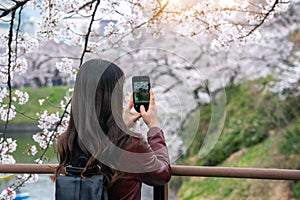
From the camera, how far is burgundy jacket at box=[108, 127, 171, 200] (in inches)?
51.5

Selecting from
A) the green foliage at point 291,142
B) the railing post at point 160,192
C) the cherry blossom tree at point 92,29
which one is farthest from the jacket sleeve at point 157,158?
the green foliage at point 291,142

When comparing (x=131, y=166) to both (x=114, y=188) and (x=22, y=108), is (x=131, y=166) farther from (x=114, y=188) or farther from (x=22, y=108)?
(x=22, y=108)

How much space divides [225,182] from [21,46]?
4787 mm

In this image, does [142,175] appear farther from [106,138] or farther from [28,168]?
[28,168]

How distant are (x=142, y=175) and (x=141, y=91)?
10.1 inches

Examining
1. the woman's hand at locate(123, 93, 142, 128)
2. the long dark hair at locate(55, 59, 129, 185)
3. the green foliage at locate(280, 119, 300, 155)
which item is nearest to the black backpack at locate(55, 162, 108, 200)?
the long dark hair at locate(55, 59, 129, 185)

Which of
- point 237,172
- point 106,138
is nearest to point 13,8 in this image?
point 106,138

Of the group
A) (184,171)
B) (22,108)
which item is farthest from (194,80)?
(184,171)

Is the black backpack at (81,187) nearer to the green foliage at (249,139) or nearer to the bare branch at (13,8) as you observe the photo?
the bare branch at (13,8)

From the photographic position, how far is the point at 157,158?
1.35 meters

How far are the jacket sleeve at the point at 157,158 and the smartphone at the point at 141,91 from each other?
91mm

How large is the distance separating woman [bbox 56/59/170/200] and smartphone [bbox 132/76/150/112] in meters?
0.11

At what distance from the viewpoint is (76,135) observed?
4.34ft

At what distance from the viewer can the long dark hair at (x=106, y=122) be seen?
4.23ft
